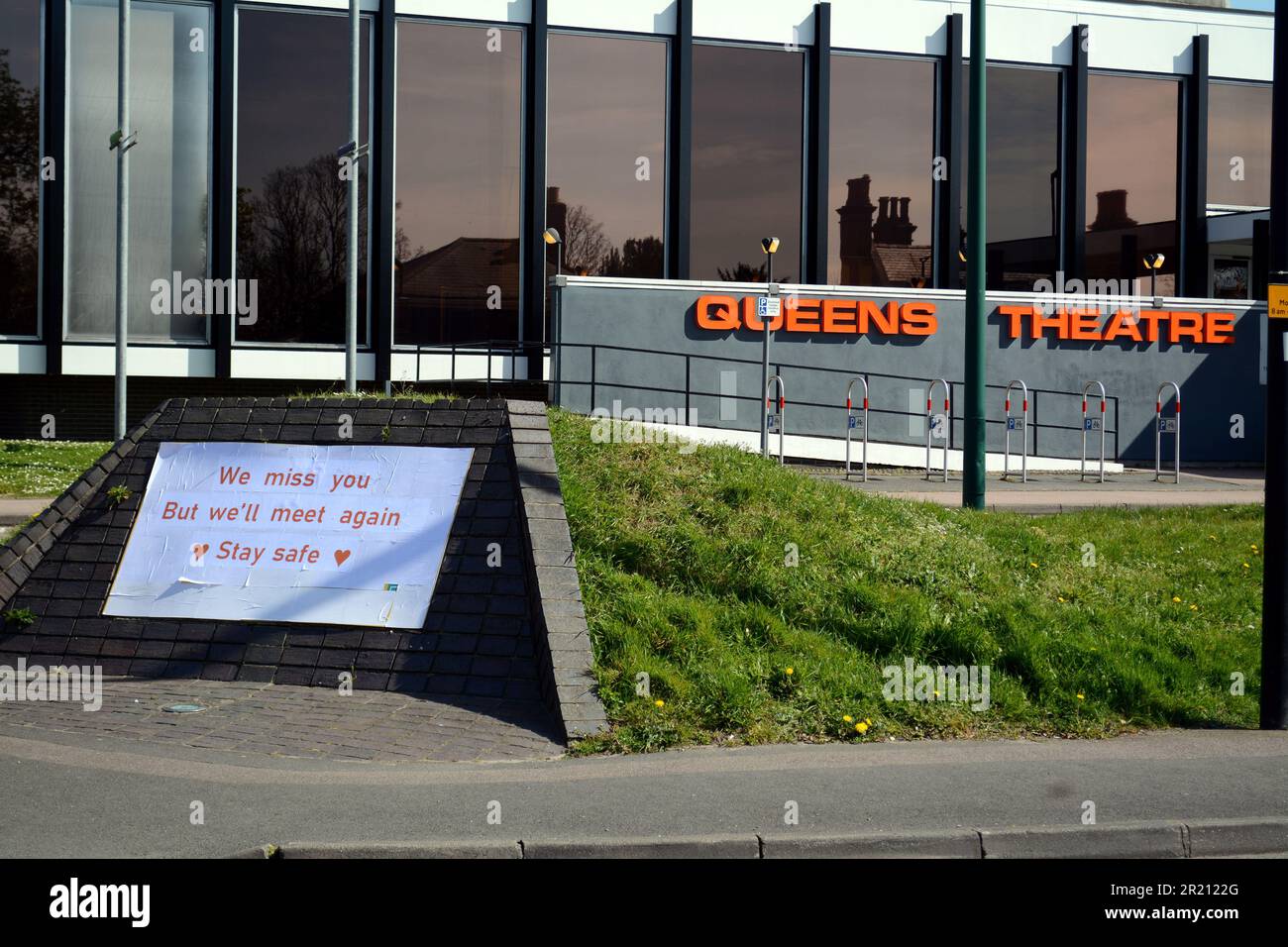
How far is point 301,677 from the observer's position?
9.21 m

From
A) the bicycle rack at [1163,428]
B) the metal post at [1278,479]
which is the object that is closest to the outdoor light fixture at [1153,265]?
the bicycle rack at [1163,428]

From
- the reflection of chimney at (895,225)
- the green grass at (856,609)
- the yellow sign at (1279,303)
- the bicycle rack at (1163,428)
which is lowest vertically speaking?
the green grass at (856,609)

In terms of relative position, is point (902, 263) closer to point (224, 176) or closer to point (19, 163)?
point (224, 176)

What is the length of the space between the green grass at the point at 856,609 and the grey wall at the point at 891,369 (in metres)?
10.9

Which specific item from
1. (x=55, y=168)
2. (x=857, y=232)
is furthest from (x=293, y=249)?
(x=857, y=232)

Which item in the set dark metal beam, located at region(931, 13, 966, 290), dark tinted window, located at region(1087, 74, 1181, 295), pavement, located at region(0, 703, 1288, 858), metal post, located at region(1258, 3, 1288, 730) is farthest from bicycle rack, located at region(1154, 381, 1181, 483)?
pavement, located at region(0, 703, 1288, 858)

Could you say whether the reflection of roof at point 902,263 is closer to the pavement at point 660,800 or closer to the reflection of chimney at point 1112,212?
the reflection of chimney at point 1112,212

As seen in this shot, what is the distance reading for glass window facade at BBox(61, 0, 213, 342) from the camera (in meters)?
24.6

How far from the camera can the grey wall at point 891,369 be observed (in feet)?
75.3

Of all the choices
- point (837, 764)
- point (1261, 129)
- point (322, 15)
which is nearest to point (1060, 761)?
point (837, 764)

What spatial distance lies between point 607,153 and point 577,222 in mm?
1492

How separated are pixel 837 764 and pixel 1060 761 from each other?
1.27m
